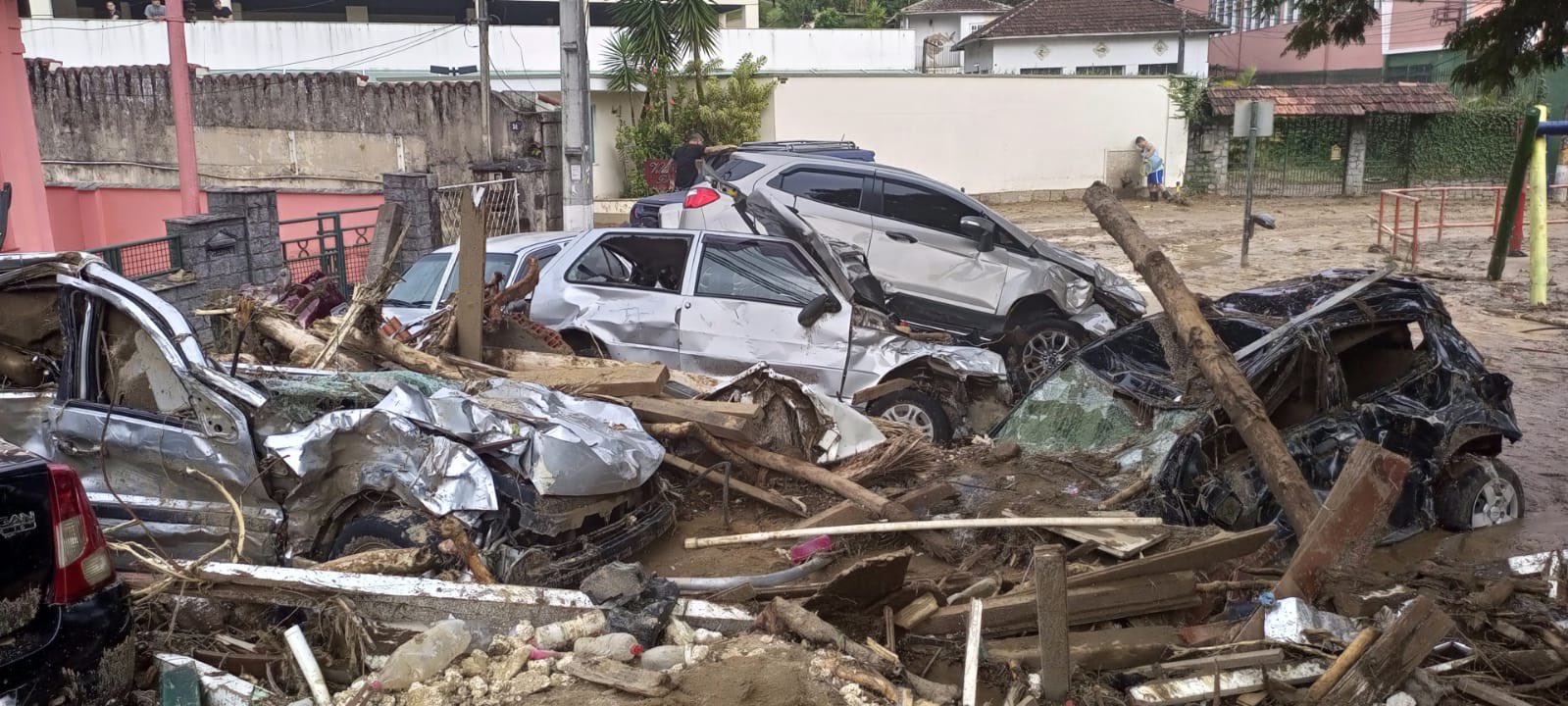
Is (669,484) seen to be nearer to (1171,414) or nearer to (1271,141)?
(1171,414)

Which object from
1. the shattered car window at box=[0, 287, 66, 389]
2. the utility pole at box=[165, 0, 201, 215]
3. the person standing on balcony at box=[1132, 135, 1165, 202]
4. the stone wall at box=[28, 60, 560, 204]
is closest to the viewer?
the shattered car window at box=[0, 287, 66, 389]

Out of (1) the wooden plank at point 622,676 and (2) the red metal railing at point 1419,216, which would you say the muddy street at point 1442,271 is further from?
(1) the wooden plank at point 622,676

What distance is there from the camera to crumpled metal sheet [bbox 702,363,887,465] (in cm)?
699

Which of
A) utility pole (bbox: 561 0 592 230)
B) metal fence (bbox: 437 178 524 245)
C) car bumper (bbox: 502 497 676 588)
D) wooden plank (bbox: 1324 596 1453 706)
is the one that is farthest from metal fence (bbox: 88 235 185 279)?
wooden plank (bbox: 1324 596 1453 706)

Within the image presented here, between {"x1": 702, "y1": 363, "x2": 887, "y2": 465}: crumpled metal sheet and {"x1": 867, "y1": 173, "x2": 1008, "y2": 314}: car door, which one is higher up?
{"x1": 867, "y1": 173, "x2": 1008, "y2": 314}: car door

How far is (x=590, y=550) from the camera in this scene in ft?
18.5

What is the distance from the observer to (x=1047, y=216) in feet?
81.1

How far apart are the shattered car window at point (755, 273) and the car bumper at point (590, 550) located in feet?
8.85

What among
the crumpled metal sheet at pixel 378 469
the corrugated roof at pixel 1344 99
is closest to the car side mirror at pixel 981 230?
the crumpled metal sheet at pixel 378 469

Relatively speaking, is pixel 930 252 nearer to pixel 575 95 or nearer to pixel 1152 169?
pixel 575 95

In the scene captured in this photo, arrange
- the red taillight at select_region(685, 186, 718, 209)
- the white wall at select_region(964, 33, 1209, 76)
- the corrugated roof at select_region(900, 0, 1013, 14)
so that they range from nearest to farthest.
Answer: the red taillight at select_region(685, 186, 718, 209) → the white wall at select_region(964, 33, 1209, 76) → the corrugated roof at select_region(900, 0, 1013, 14)

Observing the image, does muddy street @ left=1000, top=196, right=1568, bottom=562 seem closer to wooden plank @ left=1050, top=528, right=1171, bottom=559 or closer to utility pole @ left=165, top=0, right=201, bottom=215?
wooden plank @ left=1050, top=528, right=1171, bottom=559

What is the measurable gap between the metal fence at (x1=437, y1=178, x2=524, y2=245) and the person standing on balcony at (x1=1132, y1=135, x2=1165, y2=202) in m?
15.5

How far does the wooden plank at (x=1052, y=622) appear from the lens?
4.46 metres
